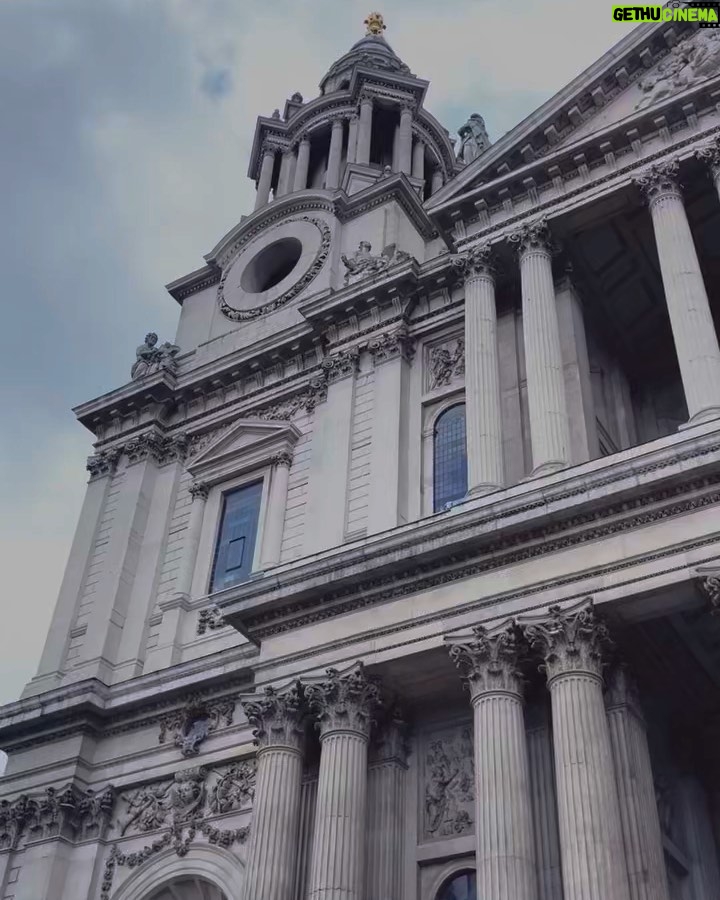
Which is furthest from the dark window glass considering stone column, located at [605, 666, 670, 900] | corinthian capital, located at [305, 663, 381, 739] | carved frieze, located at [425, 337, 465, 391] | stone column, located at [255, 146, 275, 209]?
stone column, located at [255, 146, 275, 209]

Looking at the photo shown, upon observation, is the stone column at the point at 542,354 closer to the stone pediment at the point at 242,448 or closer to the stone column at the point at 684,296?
the stone column at the point at 684,296

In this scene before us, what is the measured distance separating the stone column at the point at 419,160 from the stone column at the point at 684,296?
59.0ft

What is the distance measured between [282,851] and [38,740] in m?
8.43

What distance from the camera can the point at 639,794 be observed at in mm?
15945

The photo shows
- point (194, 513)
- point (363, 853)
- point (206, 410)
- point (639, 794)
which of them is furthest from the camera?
Answer: point (206, 410)

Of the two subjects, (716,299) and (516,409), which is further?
(716,299)

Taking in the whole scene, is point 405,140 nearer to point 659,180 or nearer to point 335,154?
point 335,154

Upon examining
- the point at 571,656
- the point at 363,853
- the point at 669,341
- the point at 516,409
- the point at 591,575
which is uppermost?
the point at 669,341

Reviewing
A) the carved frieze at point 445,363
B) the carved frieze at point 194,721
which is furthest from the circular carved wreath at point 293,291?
the carved frieze at point 194,721

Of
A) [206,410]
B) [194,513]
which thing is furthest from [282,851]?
[206,410]

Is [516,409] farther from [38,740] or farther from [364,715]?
[38,740]

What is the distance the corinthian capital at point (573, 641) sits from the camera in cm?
1620

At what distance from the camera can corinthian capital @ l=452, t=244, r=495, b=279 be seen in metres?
23.1

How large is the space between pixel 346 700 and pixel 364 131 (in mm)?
25718
